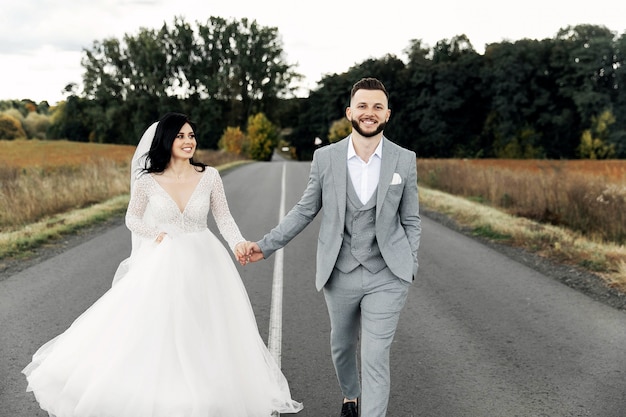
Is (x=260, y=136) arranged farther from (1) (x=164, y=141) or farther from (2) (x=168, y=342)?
(2) (x=168, y=342)

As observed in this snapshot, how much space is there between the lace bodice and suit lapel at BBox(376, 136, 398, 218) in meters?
1.17

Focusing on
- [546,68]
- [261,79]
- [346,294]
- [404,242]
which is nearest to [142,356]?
[346,294]

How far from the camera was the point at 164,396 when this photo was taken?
3.65m

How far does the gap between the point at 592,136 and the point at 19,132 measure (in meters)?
76.4

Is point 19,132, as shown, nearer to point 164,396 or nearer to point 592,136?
point 592,136

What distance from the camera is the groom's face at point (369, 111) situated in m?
3.51

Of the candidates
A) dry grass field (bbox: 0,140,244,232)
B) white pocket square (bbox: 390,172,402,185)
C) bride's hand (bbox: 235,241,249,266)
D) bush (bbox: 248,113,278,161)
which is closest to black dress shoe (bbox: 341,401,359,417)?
bride's hand (bbox: 235,241,249,266)

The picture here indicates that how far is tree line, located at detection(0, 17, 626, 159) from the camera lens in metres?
63.5

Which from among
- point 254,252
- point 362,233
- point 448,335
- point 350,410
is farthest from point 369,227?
point 448,335

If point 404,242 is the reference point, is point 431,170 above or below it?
below

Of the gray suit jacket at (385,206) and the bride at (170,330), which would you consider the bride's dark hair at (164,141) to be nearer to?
the bride at (170,330)

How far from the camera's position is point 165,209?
418 centimetres

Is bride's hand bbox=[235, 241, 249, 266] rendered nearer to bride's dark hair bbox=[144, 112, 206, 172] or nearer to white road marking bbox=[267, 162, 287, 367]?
bride's dark hair bbox=[144, 112, 206, 172]

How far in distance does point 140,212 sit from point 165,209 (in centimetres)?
25
